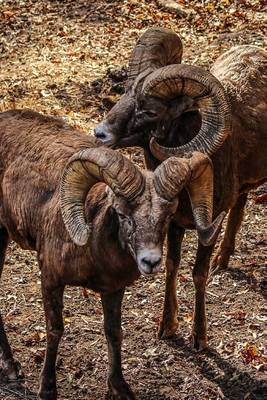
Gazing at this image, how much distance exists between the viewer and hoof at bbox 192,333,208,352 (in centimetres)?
901

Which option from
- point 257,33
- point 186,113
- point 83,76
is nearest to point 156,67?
point 186,113

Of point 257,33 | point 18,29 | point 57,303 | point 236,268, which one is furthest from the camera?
point 18,29

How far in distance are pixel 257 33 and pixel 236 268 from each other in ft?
25.0

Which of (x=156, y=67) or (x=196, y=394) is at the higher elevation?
(x=156, y=67)

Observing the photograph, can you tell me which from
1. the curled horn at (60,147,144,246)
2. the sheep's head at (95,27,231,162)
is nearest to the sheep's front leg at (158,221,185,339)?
the sheep's head at (95,27,231,162)

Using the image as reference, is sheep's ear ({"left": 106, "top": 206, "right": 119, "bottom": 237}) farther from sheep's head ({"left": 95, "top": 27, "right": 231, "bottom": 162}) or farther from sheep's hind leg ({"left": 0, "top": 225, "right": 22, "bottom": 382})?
sheep's hind leg ({"left": 0, "top": 225, "right": 22, "bottom": 382})

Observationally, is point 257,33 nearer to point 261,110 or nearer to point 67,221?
point 261,110

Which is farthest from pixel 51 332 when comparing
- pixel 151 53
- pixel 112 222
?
pixel 151 53

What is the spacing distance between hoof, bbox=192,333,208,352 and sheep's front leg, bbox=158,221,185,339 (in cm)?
27

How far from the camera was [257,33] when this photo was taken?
16906mm

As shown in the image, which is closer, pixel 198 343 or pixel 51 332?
pixel 51 332

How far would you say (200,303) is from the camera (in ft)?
29.5

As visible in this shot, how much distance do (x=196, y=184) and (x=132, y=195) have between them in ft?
2.80

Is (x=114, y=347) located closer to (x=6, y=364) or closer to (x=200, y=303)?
(x=6, y=364)
